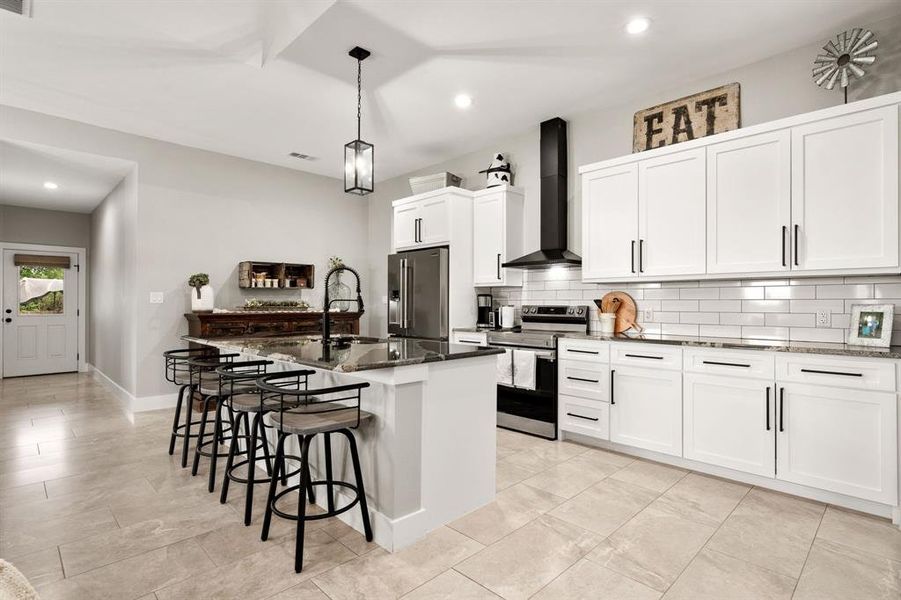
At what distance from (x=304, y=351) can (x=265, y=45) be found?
2.45m

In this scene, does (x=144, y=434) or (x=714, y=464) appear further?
(x=144, y=434)

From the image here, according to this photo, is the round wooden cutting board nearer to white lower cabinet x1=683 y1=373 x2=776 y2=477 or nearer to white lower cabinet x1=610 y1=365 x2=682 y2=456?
white lower cabinet x1=610 y1=365 x2=682 y2=456

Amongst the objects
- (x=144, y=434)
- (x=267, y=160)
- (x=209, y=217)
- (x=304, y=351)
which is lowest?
(x=144, y=434)

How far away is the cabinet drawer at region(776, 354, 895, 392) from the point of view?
2480mm

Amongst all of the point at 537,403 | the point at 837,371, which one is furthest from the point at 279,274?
the point at 837,371

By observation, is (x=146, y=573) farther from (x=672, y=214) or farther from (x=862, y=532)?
(x=672, y=214)

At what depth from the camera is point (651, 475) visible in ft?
10.3

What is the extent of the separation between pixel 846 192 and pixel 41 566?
4699 millimetres

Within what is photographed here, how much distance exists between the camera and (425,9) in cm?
288

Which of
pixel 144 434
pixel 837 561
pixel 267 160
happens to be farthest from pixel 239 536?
pixel 267 160

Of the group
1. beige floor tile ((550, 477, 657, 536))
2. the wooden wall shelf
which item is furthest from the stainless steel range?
the wooden wall shelf

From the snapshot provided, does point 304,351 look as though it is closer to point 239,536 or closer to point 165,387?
point 239,536

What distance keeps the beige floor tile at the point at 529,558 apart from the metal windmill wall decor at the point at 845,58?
3.27m

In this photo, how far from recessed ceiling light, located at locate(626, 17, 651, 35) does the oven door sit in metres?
2.45
